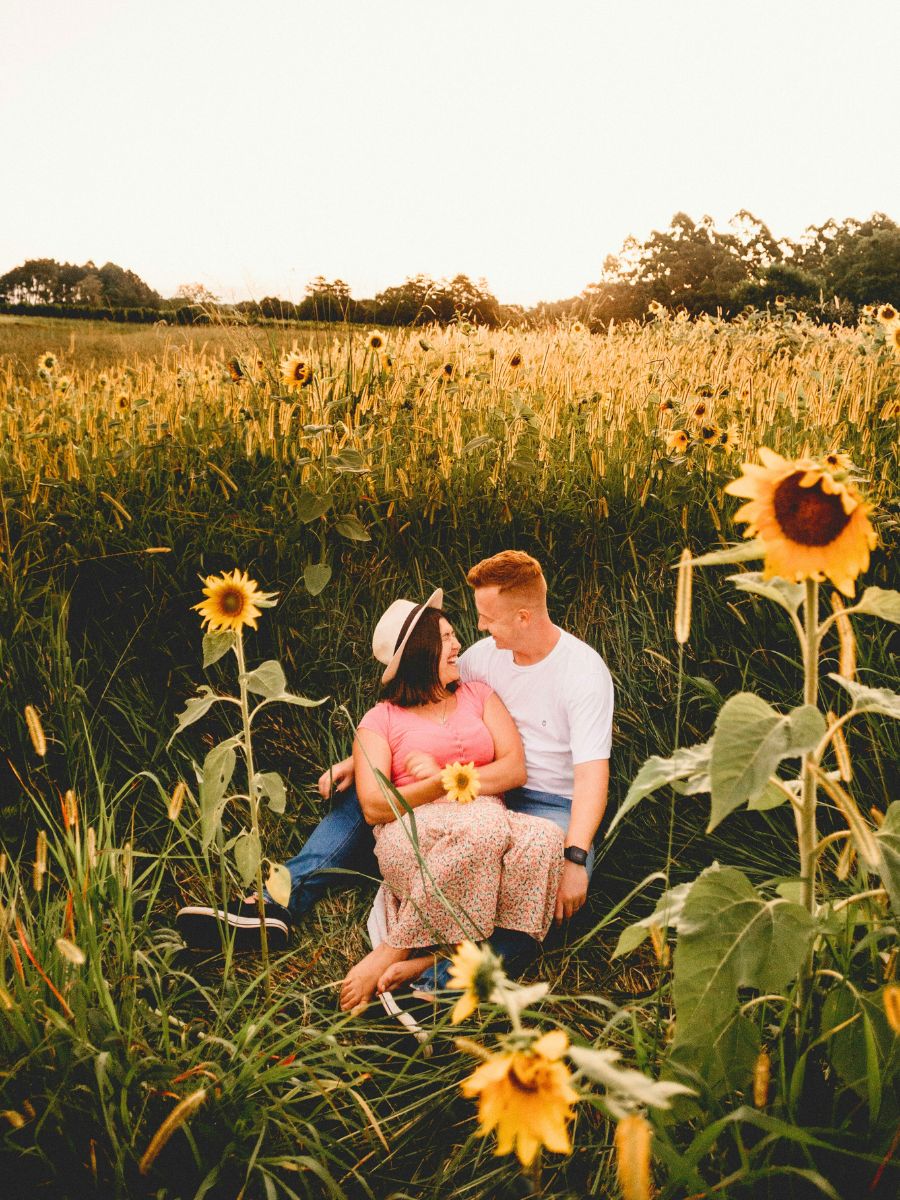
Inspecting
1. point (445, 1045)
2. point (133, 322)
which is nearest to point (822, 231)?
point (133, 322)

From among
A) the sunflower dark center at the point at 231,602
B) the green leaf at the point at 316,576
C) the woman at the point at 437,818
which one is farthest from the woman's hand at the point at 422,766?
the sunflower dark center at the point at 231,602

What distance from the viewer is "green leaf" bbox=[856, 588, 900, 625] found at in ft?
4.40

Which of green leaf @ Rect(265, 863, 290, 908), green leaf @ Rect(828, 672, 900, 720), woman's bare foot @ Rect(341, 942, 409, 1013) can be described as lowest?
woman's bare foot @ Rect(341, 942, 409, 1013)

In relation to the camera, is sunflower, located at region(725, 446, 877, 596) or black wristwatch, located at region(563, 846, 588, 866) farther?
black wristwatch, located at region(563, 846, 588, 866)

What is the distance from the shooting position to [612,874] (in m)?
3.05

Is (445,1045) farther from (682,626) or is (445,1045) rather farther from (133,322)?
(133,322)

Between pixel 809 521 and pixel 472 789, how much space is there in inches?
70.7

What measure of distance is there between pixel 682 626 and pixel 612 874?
1.88 m

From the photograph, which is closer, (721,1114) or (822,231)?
(721,1114)

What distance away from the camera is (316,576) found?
3271 mm

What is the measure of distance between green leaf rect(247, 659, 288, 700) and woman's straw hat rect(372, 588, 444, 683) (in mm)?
1052

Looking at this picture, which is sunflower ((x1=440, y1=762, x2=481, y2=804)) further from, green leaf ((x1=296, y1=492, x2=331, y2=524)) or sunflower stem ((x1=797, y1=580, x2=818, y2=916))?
sunflower stem ((x1=797, y1=580, x2=818, y2=916))

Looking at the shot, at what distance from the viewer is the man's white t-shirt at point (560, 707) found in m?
2.98

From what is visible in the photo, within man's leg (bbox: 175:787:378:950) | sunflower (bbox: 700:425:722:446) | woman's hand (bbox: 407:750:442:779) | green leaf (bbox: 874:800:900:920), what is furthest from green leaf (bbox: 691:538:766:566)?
sunflower (bbox: 700:425:722:446)
